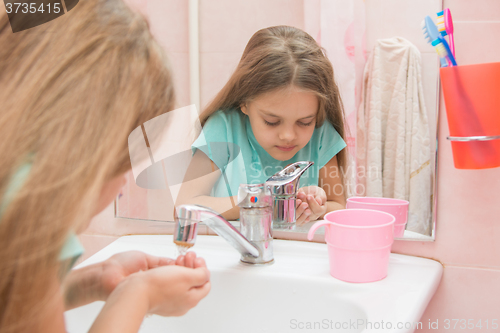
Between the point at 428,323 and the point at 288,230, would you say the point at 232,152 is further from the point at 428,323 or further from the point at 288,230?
Result: the point at 428,323

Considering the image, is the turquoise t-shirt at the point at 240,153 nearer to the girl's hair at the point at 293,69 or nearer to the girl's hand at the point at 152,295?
the girl's hair at the point at 293,69

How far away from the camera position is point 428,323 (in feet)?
2.10

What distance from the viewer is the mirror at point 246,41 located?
24.4 inches

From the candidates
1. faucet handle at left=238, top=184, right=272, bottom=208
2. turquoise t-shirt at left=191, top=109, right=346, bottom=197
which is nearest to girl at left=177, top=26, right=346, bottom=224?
turquoise t-shirt at left=191, top=109, right=346, bottom=197

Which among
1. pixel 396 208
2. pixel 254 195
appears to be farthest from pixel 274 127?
pixel 396 208

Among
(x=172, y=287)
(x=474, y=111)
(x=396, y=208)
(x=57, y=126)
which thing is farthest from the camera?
(x=396, y=208)

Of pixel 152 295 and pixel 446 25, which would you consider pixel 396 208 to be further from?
pixel 152 295

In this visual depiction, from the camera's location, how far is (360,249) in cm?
54

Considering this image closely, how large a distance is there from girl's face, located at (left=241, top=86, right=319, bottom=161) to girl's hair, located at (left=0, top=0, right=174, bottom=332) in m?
0.31

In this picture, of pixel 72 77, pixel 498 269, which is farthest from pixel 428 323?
pixel 72 77

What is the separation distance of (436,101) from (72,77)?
0.53 metres

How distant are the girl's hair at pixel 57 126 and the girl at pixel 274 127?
32 centimetres

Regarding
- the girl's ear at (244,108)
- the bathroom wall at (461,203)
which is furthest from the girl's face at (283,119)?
the bathroom wall at (461,203)

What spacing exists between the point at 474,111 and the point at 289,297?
0.39 metres
